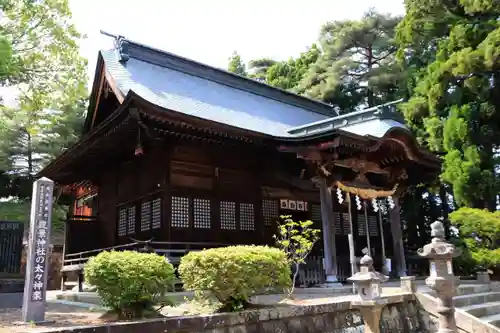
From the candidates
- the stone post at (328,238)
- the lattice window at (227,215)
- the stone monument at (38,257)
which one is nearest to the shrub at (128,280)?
the stone monument at (38,257)

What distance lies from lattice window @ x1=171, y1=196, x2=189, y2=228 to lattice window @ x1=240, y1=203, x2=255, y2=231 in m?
1.83

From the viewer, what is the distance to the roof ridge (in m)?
15.8

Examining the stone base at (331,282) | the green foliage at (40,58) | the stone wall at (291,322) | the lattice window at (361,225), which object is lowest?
the stone wall at (291,322)

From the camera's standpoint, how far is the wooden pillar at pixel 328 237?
476 inches

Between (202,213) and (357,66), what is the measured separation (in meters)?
20.9

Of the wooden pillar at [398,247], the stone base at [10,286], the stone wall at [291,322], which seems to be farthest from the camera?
the wooden pillar at [398,247]

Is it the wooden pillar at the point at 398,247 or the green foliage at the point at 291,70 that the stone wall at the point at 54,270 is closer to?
the wooden pillar at the point at 398,247

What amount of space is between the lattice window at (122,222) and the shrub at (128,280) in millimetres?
7821

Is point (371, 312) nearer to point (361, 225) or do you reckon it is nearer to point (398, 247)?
point (398, 247)

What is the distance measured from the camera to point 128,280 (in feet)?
20.2

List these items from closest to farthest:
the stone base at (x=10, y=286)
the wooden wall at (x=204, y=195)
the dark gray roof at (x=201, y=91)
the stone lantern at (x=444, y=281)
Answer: the stone lantern at (x=444, y=281) < the stone base at (x=10, y=286) < the wooden wall at (x=204, y=195) < the dark gray roof at (x=201, y=91)

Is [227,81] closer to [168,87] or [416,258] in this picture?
[168,87]

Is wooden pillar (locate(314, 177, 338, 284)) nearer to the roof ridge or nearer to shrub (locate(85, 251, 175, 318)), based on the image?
shrub (locate(85, 251, 175, 318))

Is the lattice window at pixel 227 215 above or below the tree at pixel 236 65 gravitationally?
below
